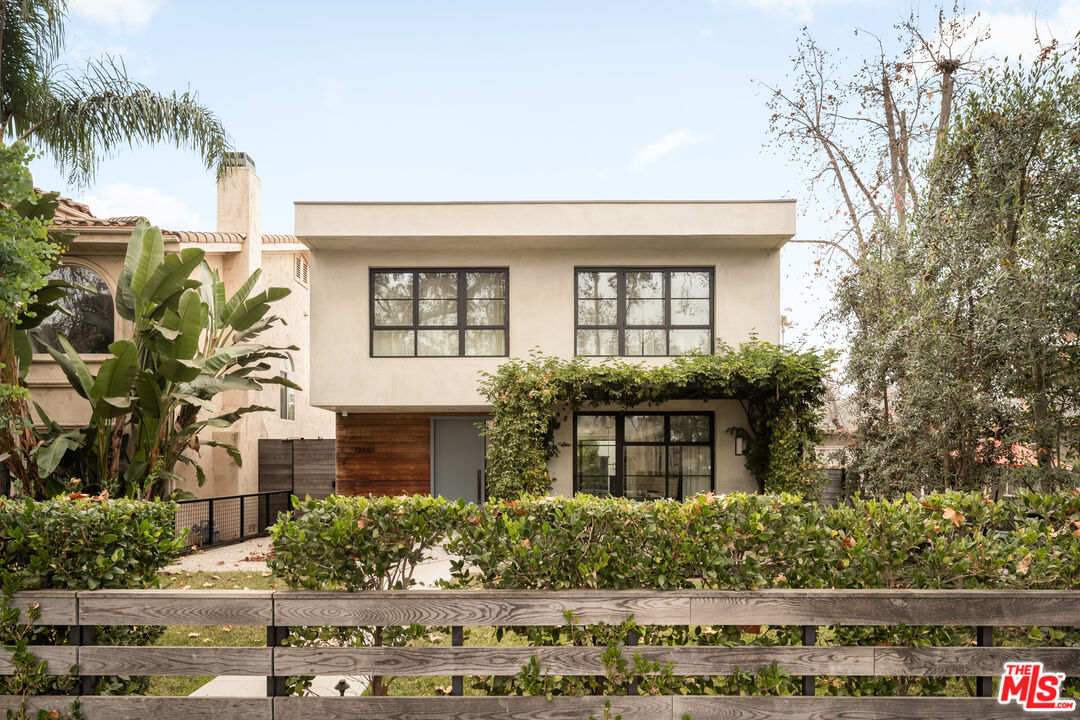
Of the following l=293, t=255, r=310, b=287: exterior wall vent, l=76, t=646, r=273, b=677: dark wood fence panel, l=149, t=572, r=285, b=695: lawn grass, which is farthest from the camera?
l=293, t=255, r=310, b=287: exterior wall vent

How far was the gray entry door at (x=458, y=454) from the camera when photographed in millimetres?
13789

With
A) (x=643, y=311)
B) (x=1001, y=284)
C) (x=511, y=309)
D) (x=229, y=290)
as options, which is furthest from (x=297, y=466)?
(x=1001, y=284)

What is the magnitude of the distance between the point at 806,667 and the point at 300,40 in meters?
15.6

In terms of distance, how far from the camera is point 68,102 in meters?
10.2

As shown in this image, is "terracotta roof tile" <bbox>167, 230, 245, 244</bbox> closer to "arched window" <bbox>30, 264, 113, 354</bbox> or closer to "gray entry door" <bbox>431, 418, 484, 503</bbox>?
"arched window" <bbox>30, 264, 113, 354</bbox>

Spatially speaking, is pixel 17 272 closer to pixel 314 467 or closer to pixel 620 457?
pixel 620 457

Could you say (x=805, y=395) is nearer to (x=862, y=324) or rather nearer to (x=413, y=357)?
(x=862, y=324)

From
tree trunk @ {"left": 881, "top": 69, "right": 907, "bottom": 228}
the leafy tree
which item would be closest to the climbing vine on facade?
the leafy tree

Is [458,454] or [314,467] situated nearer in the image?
[458,454]

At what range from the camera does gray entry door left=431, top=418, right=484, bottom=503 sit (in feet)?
45.2

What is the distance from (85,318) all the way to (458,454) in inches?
289

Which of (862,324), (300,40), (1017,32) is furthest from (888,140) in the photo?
(300,40)

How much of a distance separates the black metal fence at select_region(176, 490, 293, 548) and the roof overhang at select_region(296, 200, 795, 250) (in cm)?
500

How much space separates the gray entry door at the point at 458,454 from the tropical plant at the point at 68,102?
6905mm
